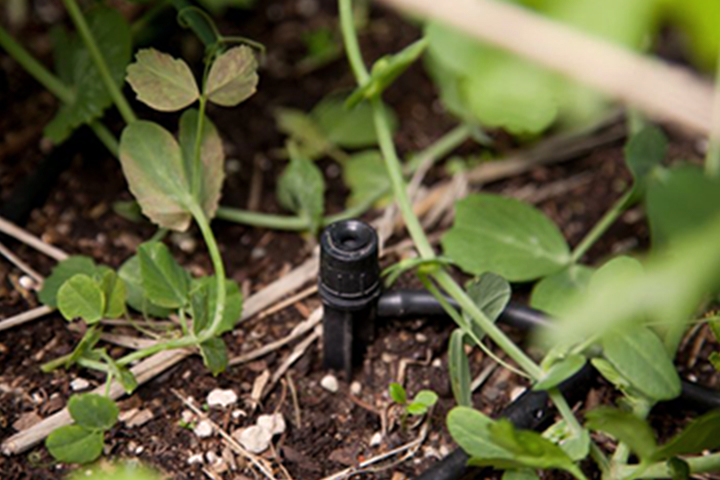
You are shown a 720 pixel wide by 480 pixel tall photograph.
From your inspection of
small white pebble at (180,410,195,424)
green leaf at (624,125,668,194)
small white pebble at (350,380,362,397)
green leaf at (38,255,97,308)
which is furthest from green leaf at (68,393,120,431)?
green leaf at (624,125,668,194)

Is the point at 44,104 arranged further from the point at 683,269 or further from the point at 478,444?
the point at 683,269

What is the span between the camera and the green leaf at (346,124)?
1587mm

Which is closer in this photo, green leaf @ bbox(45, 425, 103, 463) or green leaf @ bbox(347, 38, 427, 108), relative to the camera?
green leaf @ bbox(45, 425, 103, 463)

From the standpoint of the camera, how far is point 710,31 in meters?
0.43

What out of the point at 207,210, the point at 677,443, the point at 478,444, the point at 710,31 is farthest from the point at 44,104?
the point at 710,31

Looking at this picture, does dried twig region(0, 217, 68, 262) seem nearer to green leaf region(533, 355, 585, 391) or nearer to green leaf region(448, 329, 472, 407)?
green leaf region(448, 329, 472, 407)

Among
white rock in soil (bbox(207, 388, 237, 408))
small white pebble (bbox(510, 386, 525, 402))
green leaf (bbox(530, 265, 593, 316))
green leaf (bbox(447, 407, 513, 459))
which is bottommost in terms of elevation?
white rock in soil (bbox(207, 388, 237, 408))

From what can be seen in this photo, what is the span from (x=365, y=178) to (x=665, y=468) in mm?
709

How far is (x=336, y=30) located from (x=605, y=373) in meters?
1.06

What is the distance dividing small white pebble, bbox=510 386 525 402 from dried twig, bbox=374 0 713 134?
0.75 metres

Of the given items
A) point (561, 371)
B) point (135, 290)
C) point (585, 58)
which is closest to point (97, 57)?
point (135, 290)

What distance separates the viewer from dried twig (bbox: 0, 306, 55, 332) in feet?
3.91

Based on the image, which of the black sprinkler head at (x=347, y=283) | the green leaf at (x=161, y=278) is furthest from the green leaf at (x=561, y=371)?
the green leaf at (x=161, y=278)

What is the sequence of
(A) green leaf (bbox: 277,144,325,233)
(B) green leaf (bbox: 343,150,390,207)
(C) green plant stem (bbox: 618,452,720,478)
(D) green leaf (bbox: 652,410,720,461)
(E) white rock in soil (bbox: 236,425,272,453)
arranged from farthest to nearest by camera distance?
(B) green leaf (bbox: 343,150,390,207) < (A) green leaf (bbox: 277,144,325,233) < (E) white rock in soil (bbox: 236,425,272,453) < (C) green plant stem (bbox: 618,452,720,478) < (D) green leaf (bbox: 652,410,720,461)
